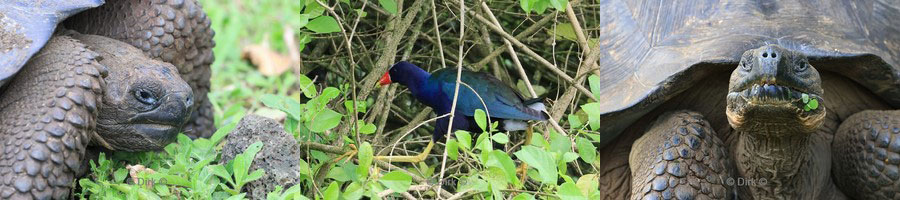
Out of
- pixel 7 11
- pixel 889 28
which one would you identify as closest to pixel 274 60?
pixel 7 11

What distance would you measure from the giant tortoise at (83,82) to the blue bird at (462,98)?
70 cm

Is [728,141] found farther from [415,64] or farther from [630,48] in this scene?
[415,64]

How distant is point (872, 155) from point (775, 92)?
A: 0.45 m

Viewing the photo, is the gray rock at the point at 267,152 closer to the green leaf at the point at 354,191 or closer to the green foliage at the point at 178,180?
the green foliage at the point at 178,180

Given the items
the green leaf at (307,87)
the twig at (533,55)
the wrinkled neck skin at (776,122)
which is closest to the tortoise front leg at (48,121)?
the green leaf at (307,87)

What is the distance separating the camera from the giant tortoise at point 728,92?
7.02ft

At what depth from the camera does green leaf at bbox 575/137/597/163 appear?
2199 millimetres

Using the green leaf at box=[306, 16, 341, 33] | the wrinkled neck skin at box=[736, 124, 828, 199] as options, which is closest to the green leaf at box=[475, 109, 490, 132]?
the green leaf at box=[306, 16, 341, 33]

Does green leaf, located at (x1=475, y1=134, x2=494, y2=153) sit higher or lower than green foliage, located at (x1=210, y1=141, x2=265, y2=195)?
higher

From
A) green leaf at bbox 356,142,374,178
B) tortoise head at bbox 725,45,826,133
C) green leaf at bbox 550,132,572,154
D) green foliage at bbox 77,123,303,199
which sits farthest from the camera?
green foliage at bbox 77,123,303,199

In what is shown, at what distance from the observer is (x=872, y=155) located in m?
2.18

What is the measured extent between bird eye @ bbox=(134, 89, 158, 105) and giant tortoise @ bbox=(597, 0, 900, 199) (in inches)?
40.2

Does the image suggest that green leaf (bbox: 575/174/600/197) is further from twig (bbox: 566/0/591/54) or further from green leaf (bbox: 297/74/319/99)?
green leaf (bbox: 297/74/319/99)

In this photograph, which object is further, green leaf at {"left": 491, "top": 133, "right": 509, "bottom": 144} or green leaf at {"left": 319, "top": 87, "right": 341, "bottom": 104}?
green leaf at {"left": 319, "top": 87, "right": 341, "bottom": 104}
